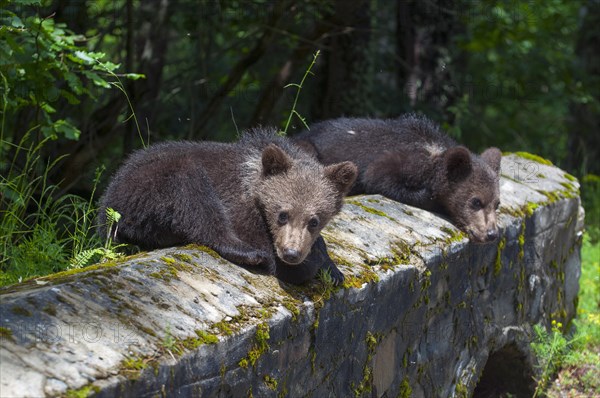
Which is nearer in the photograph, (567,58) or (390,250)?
(390,250)

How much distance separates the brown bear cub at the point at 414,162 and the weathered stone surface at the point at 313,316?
0.28 meters

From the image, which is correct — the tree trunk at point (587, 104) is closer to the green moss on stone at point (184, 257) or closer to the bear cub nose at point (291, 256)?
the bear cub nose at point (291, 256)

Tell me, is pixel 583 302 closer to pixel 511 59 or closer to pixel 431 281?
pixel 431 281

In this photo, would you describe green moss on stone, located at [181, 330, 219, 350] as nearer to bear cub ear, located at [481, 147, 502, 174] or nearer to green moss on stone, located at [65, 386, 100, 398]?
green moss on stone, located at [65, 386, 100, 398]

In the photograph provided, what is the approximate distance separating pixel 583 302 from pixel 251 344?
6.31m

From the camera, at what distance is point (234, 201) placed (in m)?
4.93

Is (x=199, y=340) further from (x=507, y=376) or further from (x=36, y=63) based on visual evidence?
(x=507, y=376)

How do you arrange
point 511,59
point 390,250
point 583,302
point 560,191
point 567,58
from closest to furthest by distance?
point 390,250 < point 560,191 < point 583,302 < point 567,58 < point 511,59

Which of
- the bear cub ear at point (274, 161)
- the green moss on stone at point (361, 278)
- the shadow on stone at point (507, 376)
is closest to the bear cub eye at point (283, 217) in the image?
the bear cub ear at point (274, 161)

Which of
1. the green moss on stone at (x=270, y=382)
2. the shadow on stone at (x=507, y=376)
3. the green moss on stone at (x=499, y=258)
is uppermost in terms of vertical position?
the green moss on stone at (x=270, y=382)

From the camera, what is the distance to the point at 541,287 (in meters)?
7.28

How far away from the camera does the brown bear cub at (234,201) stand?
177 inches

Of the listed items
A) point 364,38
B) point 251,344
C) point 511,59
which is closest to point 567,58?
point 511,59

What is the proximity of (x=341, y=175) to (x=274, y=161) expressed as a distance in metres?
0.47
